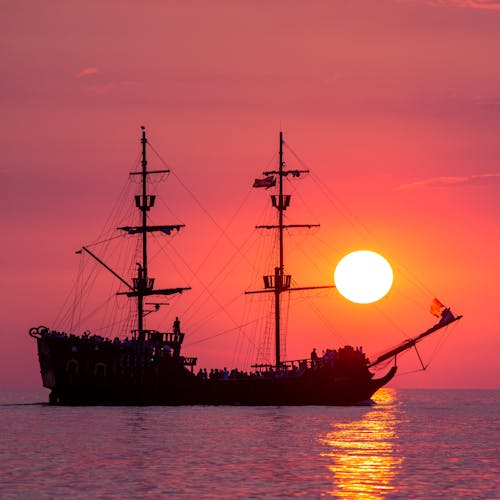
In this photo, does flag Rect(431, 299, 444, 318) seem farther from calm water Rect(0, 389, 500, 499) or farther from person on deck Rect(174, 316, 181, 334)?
person on deck Rect(174, 316, 181, 334)

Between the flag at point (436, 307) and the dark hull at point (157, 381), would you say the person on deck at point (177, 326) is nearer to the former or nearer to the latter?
the dark hull at point (157, 381)

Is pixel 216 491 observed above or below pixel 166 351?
below

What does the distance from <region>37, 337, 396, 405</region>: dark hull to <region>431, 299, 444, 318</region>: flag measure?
370 inches

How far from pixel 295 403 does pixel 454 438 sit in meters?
30.3

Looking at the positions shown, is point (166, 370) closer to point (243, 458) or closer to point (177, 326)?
point (177, 326)

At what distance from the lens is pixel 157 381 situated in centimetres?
8856

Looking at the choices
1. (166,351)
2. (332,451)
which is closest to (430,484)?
(332,451)

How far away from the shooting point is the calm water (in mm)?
36469

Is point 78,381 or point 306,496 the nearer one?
point 306,496

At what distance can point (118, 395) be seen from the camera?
8881 centimetres

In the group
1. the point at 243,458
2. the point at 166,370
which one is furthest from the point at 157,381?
the point at 243,458

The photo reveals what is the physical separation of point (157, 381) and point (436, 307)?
21.2 m

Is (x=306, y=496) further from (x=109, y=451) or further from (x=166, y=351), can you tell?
(x=166, y=351)

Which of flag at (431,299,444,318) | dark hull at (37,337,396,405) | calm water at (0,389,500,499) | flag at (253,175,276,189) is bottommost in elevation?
calm water at (0,389,500,499)
